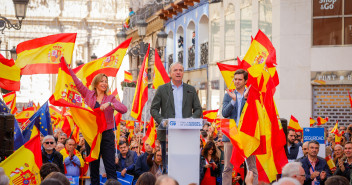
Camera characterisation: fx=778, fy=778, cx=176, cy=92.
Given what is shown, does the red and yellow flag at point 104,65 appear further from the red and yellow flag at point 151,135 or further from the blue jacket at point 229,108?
the blue jacket at point 229,108

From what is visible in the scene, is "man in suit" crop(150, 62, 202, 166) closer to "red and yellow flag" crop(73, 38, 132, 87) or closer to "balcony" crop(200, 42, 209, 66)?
"red and yellow flag" crop(73, 38, 132, 87)

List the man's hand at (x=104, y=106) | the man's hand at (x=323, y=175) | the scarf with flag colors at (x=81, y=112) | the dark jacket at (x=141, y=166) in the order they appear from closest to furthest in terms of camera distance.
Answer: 1. the man's hand at (x=104, y=106)
2. the scarf with flag colors at (x=81, y=112)
3. the man's hand at (x=323, y=175)
4. the dark jacket at (x=141, y=166)

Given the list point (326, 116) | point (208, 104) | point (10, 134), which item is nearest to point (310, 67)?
point (326, 116)

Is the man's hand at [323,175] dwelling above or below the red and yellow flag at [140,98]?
below

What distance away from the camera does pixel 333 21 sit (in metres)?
24.6

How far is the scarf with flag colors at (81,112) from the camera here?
1064cm

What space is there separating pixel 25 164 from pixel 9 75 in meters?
4.16

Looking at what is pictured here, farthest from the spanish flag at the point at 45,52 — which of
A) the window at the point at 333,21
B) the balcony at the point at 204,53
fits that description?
the balcony at the point at 204,53

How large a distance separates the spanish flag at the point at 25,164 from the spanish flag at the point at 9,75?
12.5 feet

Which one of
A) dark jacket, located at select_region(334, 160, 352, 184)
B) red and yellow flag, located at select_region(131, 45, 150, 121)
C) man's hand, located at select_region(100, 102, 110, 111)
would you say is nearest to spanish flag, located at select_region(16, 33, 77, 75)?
red and yellow flag, located at select_region(131, 45, 150, 121)

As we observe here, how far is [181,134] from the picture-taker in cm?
921

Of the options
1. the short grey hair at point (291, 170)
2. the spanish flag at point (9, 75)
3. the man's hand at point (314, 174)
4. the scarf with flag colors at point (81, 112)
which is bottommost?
the man's hand at point (314, 174)

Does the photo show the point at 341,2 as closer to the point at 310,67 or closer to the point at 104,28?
the point at 310,67

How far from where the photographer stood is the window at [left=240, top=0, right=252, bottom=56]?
28.3 metres
